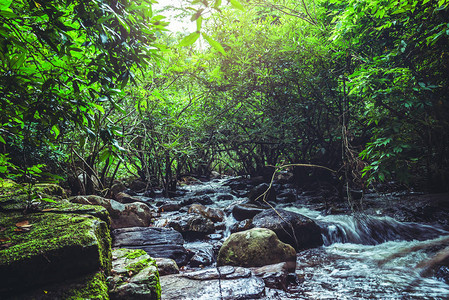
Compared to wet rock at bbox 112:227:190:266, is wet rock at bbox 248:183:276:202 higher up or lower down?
higher up

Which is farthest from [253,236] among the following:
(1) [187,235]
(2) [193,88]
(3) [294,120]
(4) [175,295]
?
(2) [193,88]

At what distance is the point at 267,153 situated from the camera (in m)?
11.5

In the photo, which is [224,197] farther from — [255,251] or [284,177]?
[255,251]

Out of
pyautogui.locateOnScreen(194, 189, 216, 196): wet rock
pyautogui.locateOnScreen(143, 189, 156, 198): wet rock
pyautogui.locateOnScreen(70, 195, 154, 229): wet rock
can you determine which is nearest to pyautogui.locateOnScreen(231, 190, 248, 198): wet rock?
pyautogui.locateOnScreen(194, 189, 216, 196): wet rock

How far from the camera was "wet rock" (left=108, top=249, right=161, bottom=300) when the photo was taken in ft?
7.11

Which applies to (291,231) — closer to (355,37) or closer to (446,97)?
(446,97)

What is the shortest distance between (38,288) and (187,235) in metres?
4.61

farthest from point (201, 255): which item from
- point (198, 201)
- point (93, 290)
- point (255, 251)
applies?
point (198, 201)

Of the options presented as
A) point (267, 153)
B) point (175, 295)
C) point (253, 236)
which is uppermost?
point (267, 153)

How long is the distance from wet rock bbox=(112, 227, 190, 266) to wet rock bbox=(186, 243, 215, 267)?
0.19 metres

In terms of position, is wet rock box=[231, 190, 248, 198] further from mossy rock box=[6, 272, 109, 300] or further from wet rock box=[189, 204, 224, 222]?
mossy rock box=[6, 272, 109, 300]

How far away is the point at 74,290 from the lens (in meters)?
1.90

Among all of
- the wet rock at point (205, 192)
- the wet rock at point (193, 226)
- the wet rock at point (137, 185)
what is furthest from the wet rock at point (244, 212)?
the wet rock at point (137, 185)

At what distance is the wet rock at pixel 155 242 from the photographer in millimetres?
4859
